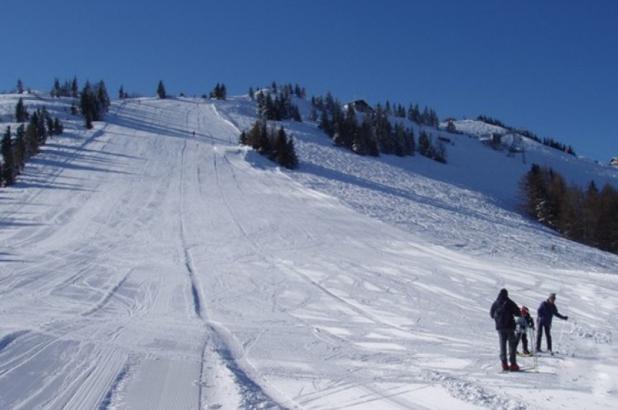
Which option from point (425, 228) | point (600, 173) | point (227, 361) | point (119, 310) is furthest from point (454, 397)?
point (600, 173)

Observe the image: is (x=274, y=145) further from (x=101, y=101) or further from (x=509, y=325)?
(x=509, y=325)

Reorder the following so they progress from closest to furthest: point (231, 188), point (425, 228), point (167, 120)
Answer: point (425, 228)
point (231, 188)
point (167, 120)

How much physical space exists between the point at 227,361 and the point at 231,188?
3103cm

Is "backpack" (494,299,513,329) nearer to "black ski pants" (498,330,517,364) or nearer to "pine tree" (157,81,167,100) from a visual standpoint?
"black ski pants" (498,330,517,364)

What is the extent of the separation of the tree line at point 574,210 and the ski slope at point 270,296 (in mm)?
12826

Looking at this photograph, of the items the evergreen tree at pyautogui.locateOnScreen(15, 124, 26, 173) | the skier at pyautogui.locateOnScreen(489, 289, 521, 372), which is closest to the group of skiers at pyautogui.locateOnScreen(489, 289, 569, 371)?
the skier at pyautogui.locateOnScreen(489, 289, 521, 372)

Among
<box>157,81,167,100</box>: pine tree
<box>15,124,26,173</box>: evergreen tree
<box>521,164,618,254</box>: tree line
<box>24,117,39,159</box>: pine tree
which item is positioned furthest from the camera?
<box>157,81,167,100</box>: pine tree

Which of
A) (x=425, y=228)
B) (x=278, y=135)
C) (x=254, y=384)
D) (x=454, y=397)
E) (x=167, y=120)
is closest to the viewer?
(x=454, y=397)

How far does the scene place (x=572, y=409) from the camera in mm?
7121

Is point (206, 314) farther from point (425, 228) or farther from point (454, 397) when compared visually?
point (425, 228)

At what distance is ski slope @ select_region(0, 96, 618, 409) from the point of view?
810 cm

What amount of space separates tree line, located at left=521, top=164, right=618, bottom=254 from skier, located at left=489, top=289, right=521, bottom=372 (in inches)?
1705

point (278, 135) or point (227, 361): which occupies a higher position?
point (278, 135)

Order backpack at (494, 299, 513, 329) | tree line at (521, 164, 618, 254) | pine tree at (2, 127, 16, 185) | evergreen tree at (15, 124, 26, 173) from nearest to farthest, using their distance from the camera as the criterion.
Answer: backpack at (494, 299, 513, 329)
pine tree at (2, 127, 16, 185)
evergreen tree at (15, 124, 26, 173)
tree line at (521, 164, 618, 254)
